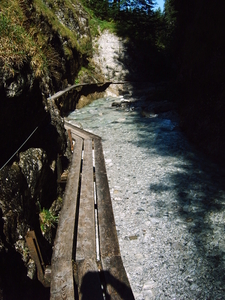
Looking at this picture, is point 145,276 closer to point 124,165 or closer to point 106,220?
point 106,220

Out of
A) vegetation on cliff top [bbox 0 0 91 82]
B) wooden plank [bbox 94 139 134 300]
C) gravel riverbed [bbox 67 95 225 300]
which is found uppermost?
vegetation on cliff top [bbox 0 0 91 82]

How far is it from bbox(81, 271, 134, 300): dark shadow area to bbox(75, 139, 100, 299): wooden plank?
0.02 meters

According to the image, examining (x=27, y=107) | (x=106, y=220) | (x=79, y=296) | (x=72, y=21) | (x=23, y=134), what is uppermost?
(x=72, y=21)

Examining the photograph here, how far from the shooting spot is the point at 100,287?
2.32m

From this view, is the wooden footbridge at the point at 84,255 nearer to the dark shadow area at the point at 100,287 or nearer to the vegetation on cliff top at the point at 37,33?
the dark shadow area at the point at 100,287

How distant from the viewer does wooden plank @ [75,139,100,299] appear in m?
2.50

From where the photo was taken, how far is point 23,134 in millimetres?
3936

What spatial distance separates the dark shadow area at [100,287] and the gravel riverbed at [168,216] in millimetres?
917

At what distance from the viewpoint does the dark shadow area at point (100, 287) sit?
7.32 ft

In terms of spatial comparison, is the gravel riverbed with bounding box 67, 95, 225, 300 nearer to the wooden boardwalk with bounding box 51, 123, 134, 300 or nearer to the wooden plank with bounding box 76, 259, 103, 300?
the wooden boardwalk with bounding box 51, 123, 134, 300

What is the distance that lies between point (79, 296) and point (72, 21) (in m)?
19.3

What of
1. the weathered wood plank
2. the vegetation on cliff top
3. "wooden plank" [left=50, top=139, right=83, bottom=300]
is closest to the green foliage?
"wooden plank" [left=50, top=139, right=83, bottom=300]

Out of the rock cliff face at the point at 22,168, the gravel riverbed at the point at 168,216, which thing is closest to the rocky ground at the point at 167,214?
the gravel riverbed at the point at 168,216

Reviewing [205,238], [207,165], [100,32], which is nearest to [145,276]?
[205,238]
